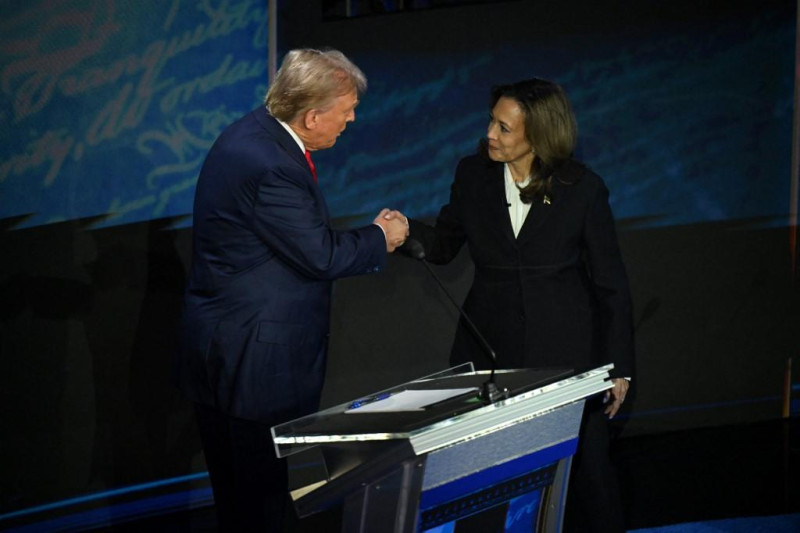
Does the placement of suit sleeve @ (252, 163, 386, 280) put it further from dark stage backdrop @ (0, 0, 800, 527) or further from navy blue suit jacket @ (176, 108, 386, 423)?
dark stage backdrop @ (0, 0, 800, 527)

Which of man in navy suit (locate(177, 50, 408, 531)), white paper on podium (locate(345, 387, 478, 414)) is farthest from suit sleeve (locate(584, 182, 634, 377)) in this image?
white paper on podium (locate(345, 387, 478, 414))

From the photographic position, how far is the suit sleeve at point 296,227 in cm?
250

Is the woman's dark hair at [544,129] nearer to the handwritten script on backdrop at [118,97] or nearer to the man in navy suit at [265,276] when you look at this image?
the man in navy suit at [265,276]

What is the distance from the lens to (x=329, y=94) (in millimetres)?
2631

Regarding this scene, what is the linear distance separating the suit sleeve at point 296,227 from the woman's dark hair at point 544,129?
66cm

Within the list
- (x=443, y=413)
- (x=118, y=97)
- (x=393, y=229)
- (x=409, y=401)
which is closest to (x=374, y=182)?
(x=118, y=97)

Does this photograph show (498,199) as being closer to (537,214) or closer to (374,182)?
(537,214)

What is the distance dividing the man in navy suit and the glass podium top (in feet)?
1.63

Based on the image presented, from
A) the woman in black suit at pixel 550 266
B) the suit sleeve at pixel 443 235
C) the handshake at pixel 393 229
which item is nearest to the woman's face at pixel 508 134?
the woman in black suit at pixel 550 266

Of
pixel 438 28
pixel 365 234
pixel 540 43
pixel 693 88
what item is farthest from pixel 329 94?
pixel 693 88

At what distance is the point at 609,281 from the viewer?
2.96 metres

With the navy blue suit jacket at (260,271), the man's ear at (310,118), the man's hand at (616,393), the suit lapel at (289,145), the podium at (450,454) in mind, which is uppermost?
the man's ear at (310,118)

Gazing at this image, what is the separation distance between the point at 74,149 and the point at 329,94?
1.09 m

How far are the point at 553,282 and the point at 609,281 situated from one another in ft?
0.47
